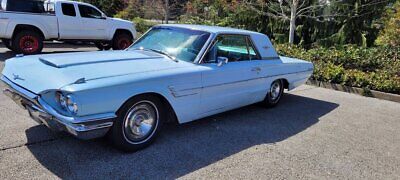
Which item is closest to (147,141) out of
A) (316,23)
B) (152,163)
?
(152,163)

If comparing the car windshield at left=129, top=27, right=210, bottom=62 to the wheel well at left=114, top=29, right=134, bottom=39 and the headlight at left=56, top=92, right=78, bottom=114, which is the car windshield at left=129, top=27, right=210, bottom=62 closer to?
the headlight at left=56, top=92, right=78, bottom=114

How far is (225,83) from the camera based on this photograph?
470cm

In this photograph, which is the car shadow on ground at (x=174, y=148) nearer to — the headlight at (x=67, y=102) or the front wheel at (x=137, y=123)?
the front wheel at (x=137, y=123)

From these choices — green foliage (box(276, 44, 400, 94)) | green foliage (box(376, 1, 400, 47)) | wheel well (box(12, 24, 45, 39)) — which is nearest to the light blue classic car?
green foliage (box(276, 44, 400, 94))

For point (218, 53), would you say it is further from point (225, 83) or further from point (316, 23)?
point (316, 23)

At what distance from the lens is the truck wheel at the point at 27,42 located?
390 inches

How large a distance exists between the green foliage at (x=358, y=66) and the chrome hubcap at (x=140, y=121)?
582cm

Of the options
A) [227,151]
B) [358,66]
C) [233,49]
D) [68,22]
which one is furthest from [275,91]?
[68,22]

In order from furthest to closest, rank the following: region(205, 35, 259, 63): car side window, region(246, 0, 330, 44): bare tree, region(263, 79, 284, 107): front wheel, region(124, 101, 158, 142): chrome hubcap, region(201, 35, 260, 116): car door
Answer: region(246, 0, 330, 44): bare tree, region(263, 79, 284, 107): front wheel, region(205, 35, 259, 63): car side window, region(201, 35, 260, 116): car door, region(124, 101, 158, 142): chrome hubcap

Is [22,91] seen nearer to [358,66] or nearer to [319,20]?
[358,66]

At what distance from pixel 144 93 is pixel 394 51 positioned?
855cm

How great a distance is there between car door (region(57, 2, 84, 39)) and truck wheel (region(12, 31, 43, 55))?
73cm

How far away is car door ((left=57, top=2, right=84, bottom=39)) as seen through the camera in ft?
34.8

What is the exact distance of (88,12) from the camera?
448 inches
